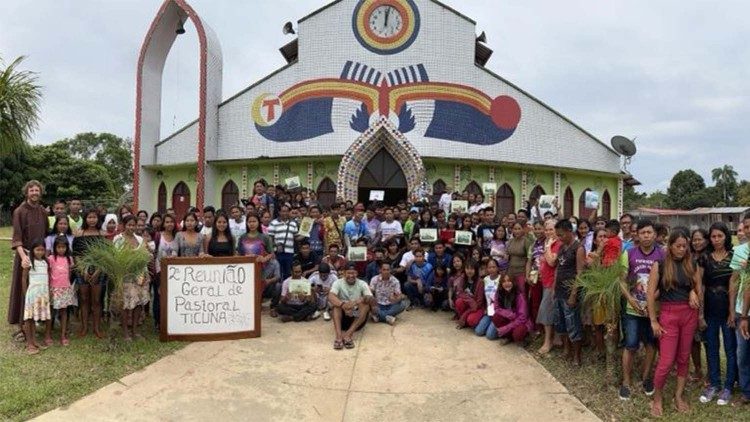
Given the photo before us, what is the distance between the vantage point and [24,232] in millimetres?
6082

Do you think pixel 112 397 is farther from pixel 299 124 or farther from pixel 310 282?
pixel 299 124

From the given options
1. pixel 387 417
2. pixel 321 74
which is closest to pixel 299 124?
pixel 321 74

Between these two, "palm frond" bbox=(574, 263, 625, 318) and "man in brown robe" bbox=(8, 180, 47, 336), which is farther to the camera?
"man in brown robe" bbox=(8, 180, 47, 336)

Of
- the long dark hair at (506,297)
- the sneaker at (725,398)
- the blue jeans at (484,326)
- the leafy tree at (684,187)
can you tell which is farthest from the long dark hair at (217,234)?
the leafy tree at (684,187)

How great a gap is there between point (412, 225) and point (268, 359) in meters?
4.47

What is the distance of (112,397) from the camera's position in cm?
483

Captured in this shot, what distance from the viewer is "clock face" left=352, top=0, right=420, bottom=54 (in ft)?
53.8

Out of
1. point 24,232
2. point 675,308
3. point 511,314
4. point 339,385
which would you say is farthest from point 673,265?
point 24,232

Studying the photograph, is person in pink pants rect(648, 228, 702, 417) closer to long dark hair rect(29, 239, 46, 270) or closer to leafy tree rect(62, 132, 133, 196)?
long dark hair rect(29, 239, 46, 270)

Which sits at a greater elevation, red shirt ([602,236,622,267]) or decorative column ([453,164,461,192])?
decorative column ([453,164,461,192])

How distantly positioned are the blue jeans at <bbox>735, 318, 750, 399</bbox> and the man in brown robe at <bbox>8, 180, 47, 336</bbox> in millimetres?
7818

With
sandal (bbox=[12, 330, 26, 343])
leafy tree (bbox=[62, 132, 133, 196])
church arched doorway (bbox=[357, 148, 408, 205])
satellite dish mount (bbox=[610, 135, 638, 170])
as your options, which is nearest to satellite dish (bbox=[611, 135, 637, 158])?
satellite dish mount (bbox=[610, 135, 638, 170])

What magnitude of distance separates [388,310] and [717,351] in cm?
433

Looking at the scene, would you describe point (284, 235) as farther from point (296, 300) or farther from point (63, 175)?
point (63, 175)
